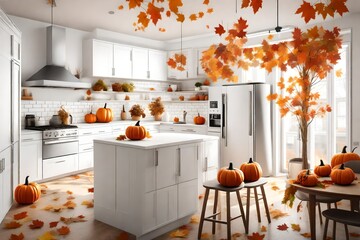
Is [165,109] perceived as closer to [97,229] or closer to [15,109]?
[15,109]

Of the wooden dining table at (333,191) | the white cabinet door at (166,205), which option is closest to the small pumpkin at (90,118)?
the white cabinet door at (166,205)

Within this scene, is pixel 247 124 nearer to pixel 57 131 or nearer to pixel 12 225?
pixel 57 131

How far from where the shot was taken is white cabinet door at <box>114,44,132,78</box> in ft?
24.6

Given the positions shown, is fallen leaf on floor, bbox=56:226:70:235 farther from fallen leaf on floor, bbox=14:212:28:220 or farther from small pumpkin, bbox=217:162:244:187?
small pumpkin, bbox=217:162:244:187

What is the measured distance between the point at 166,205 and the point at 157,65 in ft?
17.1

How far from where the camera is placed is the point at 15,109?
188 inches

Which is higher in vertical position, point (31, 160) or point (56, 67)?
point (56, 67)

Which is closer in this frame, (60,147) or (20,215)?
(20,215)

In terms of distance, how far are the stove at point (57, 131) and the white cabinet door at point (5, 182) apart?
1495 mm

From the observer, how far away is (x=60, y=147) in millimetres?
6152

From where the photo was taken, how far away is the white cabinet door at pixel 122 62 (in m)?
7.48

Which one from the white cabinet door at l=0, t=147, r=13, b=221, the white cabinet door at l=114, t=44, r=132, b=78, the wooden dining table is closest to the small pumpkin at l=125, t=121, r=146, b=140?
the white cabinet door at l=0, t=147, r=13, b=221

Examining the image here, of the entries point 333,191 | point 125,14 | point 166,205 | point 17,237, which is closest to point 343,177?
point 333,191

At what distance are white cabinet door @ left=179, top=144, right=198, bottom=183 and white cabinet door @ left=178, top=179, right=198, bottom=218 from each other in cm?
7
